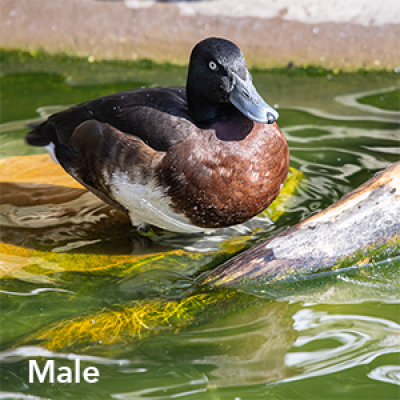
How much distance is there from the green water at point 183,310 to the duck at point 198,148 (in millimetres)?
336

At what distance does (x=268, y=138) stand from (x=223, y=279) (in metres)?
0.67

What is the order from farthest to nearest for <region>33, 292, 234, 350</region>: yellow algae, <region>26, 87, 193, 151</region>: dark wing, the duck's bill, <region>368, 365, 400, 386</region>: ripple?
<region>26, 87, 193, 151</region>: dark wing < the duck's bill < <region>33, 292, 234, 350</region>: yellow algae < <region>368, 365, 400, 386</region>: ripple

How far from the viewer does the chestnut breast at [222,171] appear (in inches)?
93.6

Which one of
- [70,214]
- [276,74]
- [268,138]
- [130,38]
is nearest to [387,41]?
[276,74]

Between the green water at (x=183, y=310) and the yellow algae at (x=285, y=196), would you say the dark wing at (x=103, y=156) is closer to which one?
the green water at (x=183, y=310)

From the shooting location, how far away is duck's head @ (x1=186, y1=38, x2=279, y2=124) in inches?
92.1

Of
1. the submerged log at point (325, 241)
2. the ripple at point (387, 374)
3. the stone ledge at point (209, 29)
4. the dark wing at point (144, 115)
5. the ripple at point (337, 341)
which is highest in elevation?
the stone ledge at point (209, 29)

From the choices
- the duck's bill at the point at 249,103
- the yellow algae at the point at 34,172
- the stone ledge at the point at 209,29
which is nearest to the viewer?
the duck's bill at the point at 249,103

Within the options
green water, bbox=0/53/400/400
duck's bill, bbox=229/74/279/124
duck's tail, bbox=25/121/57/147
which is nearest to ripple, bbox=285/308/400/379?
green water, bbox=0/53/400/400

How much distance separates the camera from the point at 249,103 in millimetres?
2332

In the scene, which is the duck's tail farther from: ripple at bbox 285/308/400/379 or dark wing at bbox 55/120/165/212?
ripple at bbox 285/308/400/379

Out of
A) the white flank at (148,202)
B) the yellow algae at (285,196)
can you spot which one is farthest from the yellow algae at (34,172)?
the yellow algae at (285,196)

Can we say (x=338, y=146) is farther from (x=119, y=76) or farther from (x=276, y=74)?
(x=119, y=76)

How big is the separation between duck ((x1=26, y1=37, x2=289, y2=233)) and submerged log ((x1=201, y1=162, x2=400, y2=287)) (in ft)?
0.71
